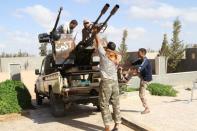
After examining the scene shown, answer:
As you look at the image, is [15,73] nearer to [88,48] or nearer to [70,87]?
[88,48]

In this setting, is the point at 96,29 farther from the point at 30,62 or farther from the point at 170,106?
the point at 30,62

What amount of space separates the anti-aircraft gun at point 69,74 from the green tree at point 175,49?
731 inches

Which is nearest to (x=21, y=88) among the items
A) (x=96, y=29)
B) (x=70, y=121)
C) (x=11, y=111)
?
(x=11, y=111)

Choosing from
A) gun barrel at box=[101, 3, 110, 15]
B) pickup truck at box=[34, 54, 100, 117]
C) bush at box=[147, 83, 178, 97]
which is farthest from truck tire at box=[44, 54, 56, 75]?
bush at box=[147, 83, 178, 97]

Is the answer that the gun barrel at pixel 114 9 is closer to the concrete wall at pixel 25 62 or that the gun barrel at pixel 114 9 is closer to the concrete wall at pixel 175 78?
the concrete wall at pixel 175 78

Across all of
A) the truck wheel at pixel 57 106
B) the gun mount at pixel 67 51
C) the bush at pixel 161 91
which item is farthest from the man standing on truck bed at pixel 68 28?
the bush at pixel 161 91

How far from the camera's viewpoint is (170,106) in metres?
11.9

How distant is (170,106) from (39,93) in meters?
5.11

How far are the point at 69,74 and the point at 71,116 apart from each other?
134 centimetres

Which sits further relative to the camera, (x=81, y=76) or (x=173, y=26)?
(x=173, y=26)

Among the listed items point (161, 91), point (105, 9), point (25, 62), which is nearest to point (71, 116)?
point (105, 9)

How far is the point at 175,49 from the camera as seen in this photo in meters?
31.0

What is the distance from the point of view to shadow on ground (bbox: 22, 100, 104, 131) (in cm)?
981

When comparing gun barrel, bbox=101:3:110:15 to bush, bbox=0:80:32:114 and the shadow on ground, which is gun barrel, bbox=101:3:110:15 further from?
bush, bbox=0:80:32:114
